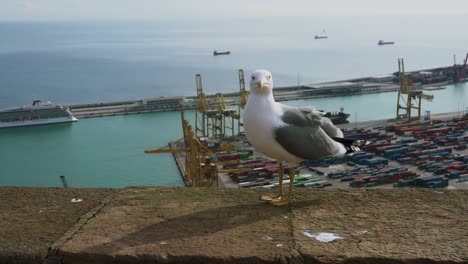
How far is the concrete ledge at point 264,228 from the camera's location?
2.29 feet

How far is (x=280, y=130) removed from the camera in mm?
1056

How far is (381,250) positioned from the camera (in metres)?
0.70

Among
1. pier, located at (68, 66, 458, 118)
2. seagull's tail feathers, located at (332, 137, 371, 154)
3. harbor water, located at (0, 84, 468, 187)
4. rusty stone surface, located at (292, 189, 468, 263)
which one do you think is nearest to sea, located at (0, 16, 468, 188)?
harbor water, located at (0, 84, 468, 187)

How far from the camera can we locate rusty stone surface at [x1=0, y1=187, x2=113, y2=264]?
723mm

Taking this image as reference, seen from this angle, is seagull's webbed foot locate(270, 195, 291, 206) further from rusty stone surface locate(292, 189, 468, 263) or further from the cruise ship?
the cruise ship

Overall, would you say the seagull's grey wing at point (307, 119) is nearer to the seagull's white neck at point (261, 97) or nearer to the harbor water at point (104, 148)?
the seagull's white neck at point (261, 97)

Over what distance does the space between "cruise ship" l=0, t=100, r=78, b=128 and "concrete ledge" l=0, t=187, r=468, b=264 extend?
17.4m

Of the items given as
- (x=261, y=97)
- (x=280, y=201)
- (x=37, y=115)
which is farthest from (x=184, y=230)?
(x=37, y=115)

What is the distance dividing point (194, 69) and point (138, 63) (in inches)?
208

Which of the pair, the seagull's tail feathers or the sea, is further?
the sea

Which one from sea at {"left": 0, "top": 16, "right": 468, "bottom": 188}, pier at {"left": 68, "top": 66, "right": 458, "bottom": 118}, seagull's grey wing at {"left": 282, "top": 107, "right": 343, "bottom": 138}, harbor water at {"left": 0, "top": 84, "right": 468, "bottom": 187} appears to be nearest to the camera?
seagull's grey wing at {"left": 282, "top": 107, "right": 343, "bottom": 138}

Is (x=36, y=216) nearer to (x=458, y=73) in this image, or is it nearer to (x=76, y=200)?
(x=76, y=200)

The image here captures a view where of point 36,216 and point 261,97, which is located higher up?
point 261,97

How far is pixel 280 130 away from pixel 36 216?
0.50 m
